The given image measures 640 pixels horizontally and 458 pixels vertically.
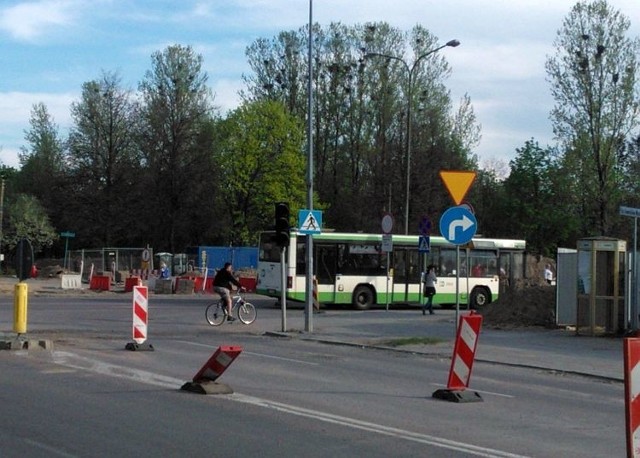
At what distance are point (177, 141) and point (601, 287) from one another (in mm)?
47514

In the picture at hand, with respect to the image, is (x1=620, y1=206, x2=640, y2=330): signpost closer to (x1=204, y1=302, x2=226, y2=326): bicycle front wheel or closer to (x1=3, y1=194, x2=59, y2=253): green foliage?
(x1=204, y1=302, x2=226, y2=326): bicycle front wheel

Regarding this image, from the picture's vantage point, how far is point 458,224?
15.5 metres

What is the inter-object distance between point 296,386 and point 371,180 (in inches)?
2134

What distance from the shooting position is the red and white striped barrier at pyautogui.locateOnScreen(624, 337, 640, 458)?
6824mm

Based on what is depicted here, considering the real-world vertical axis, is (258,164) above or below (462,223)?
above

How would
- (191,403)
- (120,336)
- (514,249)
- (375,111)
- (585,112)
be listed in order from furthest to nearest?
(375,111) < (585,112) < (514,249) < (120,336) < (191,403)

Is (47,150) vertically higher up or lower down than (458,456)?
higher up

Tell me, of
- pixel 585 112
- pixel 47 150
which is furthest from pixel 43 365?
pixel 47 150

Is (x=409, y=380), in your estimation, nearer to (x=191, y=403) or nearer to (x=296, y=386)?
(x=296, y=386)

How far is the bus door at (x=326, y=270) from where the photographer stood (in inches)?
1412

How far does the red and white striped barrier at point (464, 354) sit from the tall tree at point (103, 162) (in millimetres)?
59262

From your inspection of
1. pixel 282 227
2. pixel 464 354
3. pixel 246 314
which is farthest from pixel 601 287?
pixel 464 354

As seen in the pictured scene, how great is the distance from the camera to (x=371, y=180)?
67.3m

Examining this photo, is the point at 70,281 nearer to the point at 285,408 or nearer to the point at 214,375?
the point at 214,375
